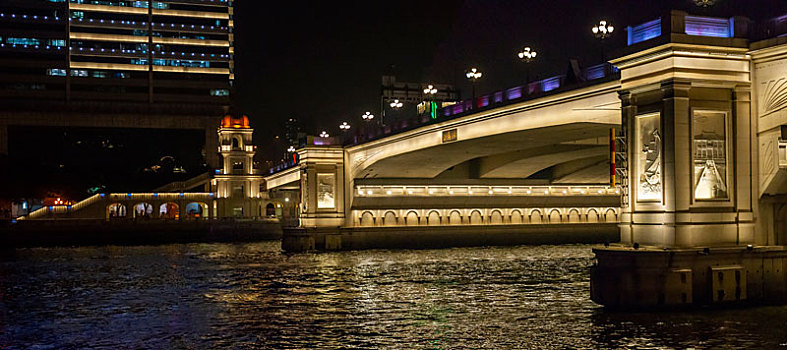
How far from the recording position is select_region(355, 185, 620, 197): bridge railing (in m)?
68.5

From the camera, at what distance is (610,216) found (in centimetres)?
7506

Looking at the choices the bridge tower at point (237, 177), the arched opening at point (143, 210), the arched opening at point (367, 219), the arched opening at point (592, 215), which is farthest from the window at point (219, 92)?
the arched opening at point (592, 215)

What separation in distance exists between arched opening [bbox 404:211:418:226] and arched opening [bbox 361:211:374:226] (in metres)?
2.87

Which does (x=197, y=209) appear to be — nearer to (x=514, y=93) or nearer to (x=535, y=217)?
(x=535, y=217)

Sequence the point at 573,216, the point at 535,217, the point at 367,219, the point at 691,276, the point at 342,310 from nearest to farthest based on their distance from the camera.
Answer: the point at 691,276 → the point at 342,310 → the point at 367,219 → the point at 535,217 → the point at 573,216

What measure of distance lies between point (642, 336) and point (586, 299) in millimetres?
8421

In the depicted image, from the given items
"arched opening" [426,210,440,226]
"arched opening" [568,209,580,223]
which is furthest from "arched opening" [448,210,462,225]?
"arched opening" [568,209,580,223]

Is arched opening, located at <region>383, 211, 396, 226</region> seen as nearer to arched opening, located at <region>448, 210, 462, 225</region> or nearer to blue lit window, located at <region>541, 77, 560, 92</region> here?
arched opening, located at <region>448, 210, 462, 225</region>

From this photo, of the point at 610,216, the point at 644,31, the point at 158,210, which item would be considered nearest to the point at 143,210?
the point at 158,210

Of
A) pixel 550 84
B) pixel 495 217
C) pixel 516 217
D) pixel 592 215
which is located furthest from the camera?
pixel 592 215

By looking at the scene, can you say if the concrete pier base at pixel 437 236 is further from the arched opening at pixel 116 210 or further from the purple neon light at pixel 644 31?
the arched opening at pixel 116 210

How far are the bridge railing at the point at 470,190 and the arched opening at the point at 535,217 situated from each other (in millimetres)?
1504

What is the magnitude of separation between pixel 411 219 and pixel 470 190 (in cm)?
547

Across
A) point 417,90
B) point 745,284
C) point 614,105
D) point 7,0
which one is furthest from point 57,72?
point 745,284
